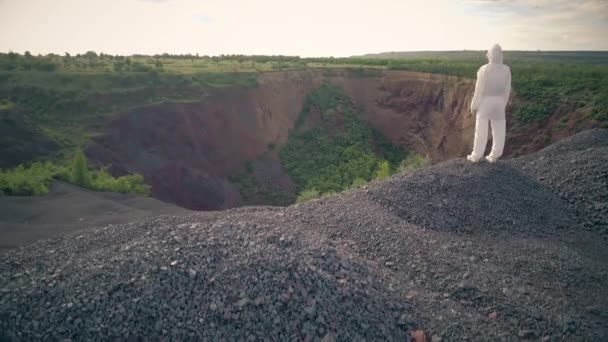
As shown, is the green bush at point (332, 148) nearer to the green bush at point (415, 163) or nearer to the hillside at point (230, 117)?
the hillside at point (230, 117)

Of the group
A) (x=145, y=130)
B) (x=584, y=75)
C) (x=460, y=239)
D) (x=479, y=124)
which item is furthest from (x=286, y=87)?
(x=460, y=239)

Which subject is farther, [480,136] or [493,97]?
[480,136]

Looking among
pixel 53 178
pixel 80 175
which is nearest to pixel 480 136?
pixel 80 175

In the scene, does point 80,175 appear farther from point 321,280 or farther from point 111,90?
point 111,90

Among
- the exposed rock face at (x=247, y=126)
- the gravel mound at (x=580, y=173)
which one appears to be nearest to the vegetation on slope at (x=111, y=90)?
the exposed rock face at (x=247, y=126)

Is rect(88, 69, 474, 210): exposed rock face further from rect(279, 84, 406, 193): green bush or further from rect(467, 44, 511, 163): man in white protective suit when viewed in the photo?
rect(467, 44, 511, 163): man in white protective suit

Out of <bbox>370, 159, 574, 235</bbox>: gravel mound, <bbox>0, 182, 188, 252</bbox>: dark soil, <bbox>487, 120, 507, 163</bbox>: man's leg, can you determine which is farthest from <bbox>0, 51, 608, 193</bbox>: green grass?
<bbox>370, 159, 574, 235</bbox>: gravel mound
